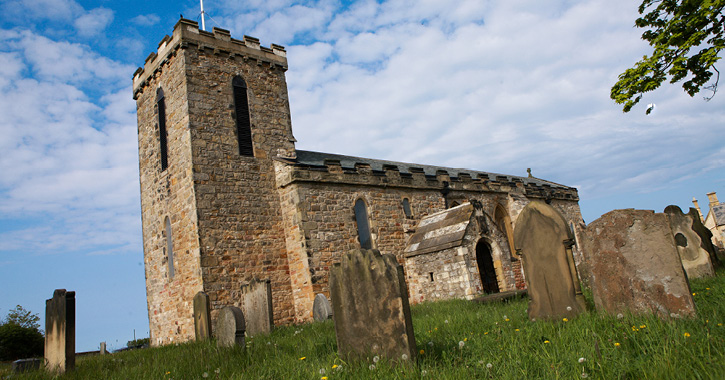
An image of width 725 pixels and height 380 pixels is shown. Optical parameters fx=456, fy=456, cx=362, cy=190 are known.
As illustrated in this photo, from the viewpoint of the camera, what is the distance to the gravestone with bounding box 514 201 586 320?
250 inches

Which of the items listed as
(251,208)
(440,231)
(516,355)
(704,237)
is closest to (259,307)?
(251,208)

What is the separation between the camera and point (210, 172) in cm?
1427

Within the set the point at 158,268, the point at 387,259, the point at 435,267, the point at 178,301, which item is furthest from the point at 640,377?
the point at 158,268

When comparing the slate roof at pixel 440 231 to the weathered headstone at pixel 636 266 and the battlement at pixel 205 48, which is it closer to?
the battlement at pixel 205 48

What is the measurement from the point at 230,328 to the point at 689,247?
1006cm

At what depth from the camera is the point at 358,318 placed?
5.10 m

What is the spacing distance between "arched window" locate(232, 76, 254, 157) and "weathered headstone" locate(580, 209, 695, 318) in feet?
38.9

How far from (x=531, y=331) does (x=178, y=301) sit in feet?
41.0

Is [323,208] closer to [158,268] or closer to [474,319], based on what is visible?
[158,268]

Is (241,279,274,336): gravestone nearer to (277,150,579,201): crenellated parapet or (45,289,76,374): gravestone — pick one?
(45,289,76,374): gravestone

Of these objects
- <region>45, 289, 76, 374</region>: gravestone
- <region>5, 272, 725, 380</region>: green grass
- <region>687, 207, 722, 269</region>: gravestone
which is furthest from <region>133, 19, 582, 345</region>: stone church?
<region>5, 272, 725, 380</region>: green grass

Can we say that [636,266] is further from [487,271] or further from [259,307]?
[487,271]

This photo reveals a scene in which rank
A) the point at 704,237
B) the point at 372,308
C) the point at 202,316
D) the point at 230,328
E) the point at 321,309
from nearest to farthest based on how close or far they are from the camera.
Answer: the point at 372,308
the point at 230,328
the point at 202,316
the point at 704,237
the point at 321,309

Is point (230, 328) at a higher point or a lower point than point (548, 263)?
lower
